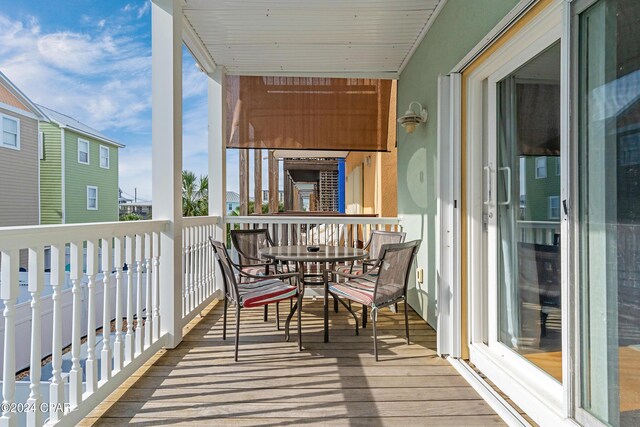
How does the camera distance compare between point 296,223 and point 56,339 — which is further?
point 296,223

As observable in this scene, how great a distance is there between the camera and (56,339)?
165cm

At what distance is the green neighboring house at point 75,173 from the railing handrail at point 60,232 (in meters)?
11.0

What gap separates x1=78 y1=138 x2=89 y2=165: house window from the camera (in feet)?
39.6

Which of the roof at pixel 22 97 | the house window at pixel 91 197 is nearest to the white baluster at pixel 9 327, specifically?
the roof at pixel 22 97

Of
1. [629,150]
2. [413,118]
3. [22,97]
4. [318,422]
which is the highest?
[22,97]

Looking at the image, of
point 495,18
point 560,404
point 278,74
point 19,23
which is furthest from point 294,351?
point 19,23

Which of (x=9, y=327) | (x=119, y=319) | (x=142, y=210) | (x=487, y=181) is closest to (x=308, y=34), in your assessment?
(x=487, y=181)

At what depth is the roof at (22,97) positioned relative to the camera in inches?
341

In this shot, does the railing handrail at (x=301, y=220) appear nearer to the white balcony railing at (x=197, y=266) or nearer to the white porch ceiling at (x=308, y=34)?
the white balcony railing at (x=197, y=266)

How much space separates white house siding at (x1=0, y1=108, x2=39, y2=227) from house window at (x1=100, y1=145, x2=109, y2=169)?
2.57 meters

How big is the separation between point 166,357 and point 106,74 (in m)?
19.8

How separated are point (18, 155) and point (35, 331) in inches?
428

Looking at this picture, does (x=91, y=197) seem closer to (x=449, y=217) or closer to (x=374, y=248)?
(x=374, y=248)

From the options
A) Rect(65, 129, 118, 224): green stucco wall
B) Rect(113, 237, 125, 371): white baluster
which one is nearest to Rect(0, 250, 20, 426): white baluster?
Rect(113, 237, 125, 371): white baluster
